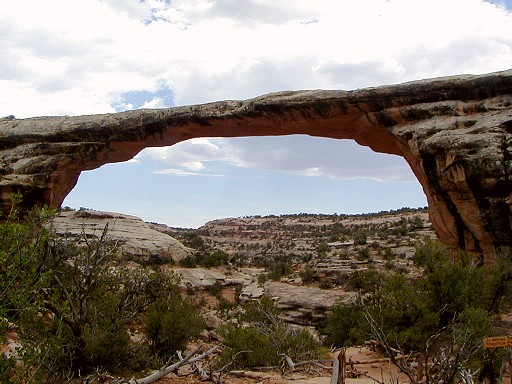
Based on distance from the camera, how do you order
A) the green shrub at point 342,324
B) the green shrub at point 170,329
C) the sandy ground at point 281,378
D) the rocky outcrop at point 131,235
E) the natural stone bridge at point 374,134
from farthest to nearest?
the rocky outcrop at point 131,235
the green shrub at point 342,324
the green shrub at point 170,329
the natural stone bridge at point 374,134
the sandy ground at point 281,378

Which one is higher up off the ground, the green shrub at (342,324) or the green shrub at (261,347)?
the green shrub at (261,347)

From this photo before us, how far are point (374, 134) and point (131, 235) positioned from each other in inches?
707

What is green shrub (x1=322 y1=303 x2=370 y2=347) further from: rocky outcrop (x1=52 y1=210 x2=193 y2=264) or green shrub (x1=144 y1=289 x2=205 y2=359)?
rocky outcrop (x1=52 y1=210 x2=193 y2=264)

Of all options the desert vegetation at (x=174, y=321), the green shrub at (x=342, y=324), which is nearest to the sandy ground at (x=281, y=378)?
the desert vegetation at (x=174, y=321)

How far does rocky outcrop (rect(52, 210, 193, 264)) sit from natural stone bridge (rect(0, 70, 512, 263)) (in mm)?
9889

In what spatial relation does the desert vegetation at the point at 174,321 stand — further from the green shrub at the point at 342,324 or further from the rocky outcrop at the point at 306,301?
the rocky outcrop at the point at 306,301

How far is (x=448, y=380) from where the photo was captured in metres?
4.82

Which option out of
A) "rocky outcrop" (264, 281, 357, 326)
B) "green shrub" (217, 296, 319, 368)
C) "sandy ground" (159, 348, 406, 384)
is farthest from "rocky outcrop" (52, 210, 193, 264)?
"sandy ground" (159, 348, 406, 384)

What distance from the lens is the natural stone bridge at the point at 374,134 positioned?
917 centimetres

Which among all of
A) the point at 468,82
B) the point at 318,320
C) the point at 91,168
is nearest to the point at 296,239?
the point at 318,320

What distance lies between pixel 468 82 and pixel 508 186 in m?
2.52

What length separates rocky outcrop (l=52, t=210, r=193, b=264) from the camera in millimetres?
23469

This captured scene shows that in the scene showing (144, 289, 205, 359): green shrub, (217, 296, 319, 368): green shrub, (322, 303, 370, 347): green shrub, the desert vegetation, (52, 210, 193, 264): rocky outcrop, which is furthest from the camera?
(52, 210, 193, 264): rocky outcrop

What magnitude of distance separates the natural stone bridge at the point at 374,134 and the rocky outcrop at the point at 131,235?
32.4 ft
